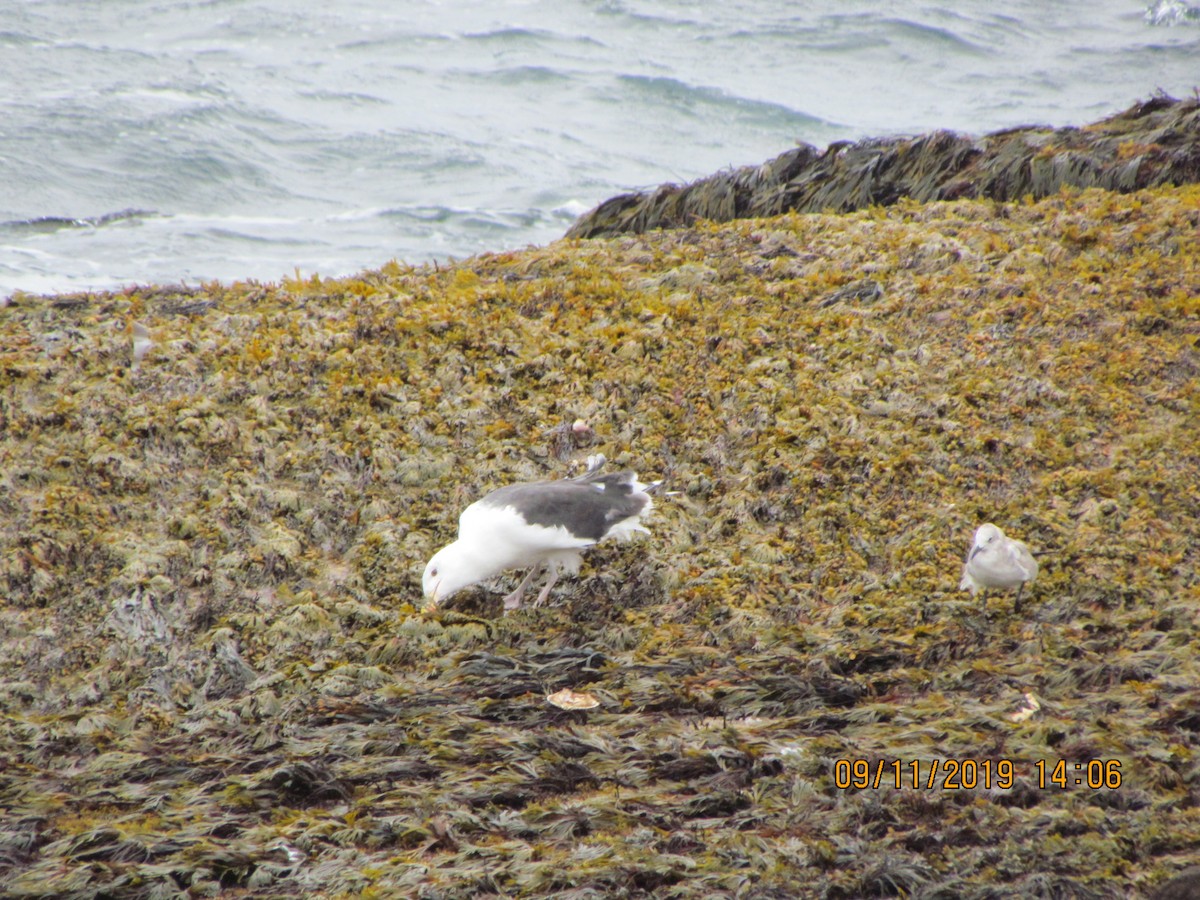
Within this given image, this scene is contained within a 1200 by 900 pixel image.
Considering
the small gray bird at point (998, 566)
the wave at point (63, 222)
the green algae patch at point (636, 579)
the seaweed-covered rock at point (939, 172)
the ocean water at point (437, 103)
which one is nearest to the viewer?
the green algae patch at point (636, 579)

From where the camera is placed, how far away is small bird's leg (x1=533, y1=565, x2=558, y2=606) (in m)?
5.26

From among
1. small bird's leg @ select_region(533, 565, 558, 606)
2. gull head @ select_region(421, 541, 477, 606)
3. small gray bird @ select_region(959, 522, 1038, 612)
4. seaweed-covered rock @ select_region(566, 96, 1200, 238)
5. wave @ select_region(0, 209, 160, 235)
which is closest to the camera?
small gray bird @ select_region(959, 522, 1038, 612)

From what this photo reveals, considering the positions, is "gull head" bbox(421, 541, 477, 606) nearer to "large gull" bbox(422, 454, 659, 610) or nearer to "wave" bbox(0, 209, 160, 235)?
"large gull" bbox(422, 454, 659, 610)

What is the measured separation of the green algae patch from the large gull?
197 millimetres

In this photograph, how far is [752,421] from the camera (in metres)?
6.13

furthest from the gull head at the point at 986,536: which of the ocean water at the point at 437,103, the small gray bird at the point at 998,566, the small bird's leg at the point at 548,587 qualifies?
A: the ocean water at the point at 437,103

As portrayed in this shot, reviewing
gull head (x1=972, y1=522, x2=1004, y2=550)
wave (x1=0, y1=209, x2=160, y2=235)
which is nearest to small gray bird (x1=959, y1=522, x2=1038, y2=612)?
Result: gull head (x1=972, y1=522, x2=1004, y2=550)

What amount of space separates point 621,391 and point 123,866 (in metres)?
3.94

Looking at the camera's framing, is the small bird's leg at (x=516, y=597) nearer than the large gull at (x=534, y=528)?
No

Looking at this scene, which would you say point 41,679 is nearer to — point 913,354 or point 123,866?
point 123,866

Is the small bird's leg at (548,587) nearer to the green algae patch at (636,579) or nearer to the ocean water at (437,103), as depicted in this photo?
the green algae patch at (636,579)

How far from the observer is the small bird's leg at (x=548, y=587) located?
526 cm

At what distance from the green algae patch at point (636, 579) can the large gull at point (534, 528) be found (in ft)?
0.65

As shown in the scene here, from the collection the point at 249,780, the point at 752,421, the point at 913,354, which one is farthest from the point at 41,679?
the point at 913,354
